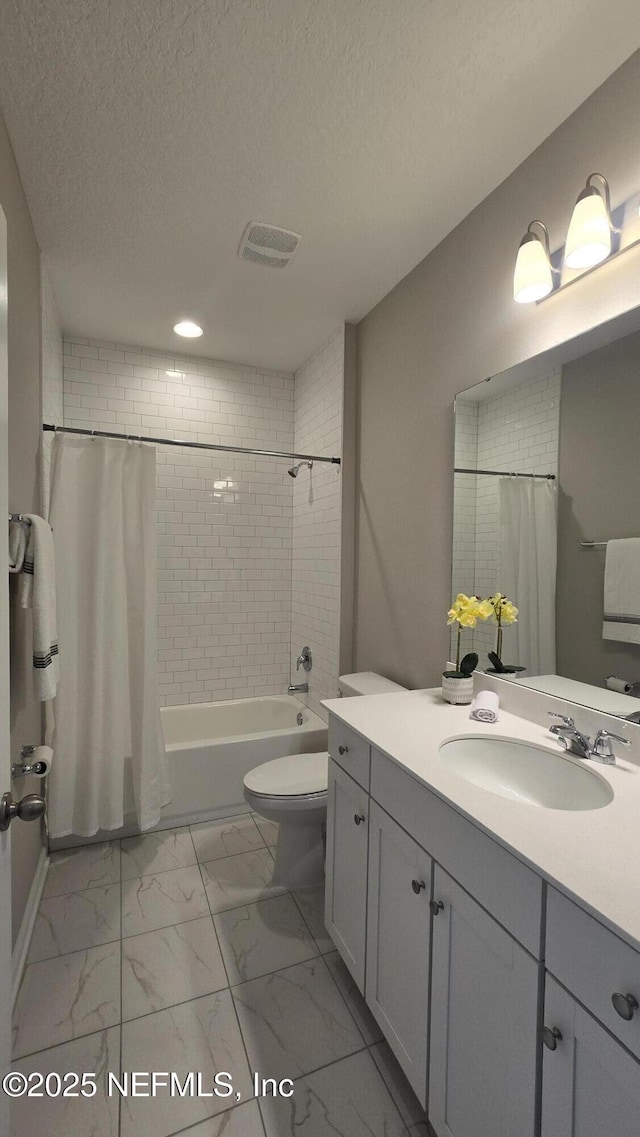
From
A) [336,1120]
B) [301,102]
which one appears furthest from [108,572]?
[336,1120]

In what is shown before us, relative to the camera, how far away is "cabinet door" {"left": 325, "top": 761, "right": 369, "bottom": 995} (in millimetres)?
1398

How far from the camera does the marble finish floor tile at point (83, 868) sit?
6.68ft

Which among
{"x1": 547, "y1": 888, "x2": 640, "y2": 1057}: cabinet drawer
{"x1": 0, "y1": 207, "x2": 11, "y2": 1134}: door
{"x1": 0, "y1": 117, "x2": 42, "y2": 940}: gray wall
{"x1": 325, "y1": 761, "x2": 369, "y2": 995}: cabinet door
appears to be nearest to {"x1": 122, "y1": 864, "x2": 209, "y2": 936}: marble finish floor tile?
{"x1": 0, "y1": 117, "x2": 42, "y2": 940}: gray wall

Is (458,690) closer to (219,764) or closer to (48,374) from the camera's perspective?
(219,764)

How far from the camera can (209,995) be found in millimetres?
1526

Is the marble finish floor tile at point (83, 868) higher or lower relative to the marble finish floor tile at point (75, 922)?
lower

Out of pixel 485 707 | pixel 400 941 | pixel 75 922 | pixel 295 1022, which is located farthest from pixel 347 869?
pixel 75 922

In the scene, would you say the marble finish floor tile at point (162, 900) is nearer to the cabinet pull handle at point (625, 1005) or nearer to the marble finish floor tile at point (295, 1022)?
the marble finish floor tile at point (295, 1022)

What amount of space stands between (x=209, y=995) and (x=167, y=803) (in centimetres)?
96

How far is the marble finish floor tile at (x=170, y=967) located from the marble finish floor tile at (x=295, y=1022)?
0.13 meters

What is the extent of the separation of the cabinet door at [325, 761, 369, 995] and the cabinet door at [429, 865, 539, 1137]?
0.36 m

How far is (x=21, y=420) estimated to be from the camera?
1719 millimetres

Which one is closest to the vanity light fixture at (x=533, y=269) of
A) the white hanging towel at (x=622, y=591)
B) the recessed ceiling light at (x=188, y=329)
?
the white hanging towel at (x=622, y=591)

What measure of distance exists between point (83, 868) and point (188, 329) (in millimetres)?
2787
